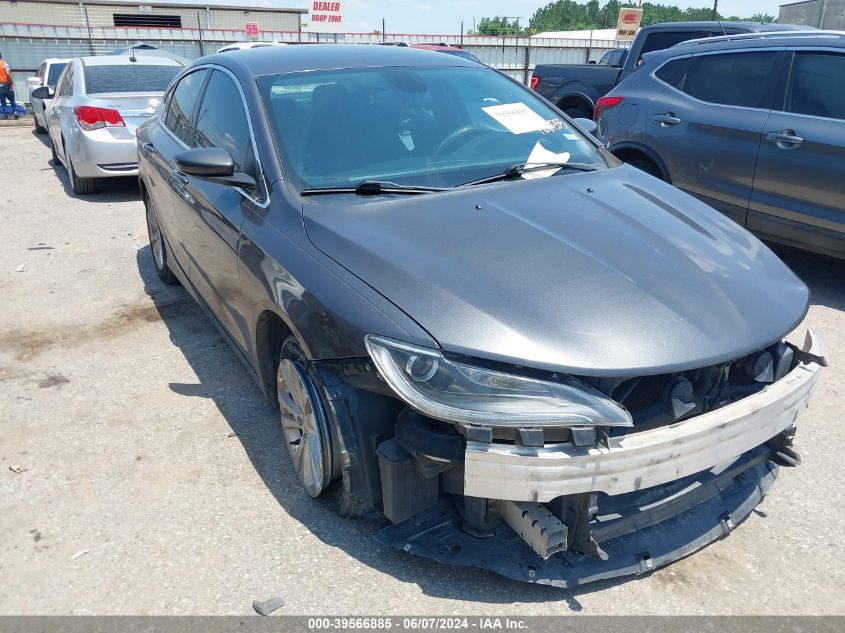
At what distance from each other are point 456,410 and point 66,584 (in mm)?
1585

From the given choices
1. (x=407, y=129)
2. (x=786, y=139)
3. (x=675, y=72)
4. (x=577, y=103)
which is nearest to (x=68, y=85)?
(x=577, y=103)

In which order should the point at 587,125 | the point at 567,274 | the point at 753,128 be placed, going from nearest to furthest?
the point at 567,274 → the point at 587,125 → the point at 753,128

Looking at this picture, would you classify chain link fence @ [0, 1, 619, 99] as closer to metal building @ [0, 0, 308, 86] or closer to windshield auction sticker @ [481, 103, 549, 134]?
metal building @ [0, 0, 308, 86]

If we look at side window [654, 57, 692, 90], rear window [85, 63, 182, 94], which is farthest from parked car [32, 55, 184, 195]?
side window [654, 57, 692, 90]

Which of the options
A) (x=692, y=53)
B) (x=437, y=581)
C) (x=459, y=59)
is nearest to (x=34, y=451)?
(x=437, y=581)

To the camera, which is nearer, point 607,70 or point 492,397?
point 492,397

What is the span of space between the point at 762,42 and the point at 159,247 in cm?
487

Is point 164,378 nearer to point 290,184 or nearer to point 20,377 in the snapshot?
point 20,377

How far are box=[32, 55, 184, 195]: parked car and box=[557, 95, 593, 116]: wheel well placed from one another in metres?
5.28

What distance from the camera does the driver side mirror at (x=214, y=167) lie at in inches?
121

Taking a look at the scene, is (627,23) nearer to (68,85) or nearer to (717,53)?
(68,85)

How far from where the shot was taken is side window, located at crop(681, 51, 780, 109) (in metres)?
5.46

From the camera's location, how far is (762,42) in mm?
5547

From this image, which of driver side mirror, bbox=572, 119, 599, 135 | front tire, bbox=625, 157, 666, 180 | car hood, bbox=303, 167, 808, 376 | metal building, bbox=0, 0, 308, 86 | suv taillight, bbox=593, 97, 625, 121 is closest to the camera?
car hood, bbox=303, 167, 808, 376
